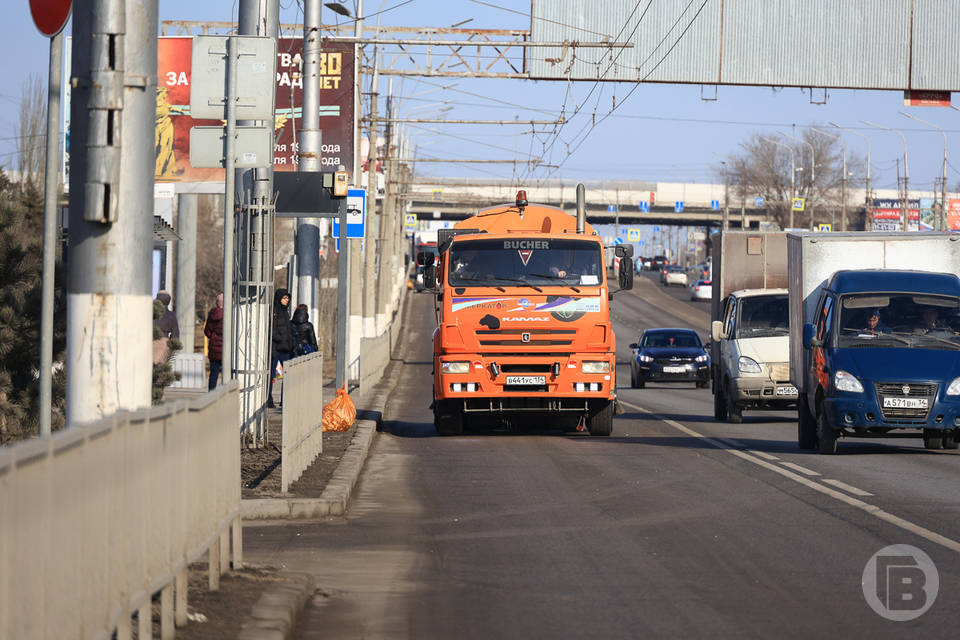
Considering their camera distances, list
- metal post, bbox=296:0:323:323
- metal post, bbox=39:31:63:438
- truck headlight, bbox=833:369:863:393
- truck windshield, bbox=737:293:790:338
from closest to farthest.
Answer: metal post, bbox=39:31:63:438 < truck headlight, bbox=833:369:863:393 < metal post, bbox=296:0:323:323 < truck windshield, bbox=737:293:790:338

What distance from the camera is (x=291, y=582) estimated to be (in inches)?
302

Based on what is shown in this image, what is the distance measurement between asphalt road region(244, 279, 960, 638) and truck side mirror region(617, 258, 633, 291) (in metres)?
2.76

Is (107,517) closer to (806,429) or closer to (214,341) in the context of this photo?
(806,429)

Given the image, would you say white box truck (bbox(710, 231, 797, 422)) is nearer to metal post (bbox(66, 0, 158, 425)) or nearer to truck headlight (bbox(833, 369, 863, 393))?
truck headlight (bbox(833, 369, 863, 393))

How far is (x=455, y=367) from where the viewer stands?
19.4 metres

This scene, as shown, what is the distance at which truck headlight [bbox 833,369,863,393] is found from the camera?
53.3ft

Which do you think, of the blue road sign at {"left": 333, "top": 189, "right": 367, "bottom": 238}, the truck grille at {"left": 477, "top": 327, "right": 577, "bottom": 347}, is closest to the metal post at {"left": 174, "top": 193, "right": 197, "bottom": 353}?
the blue road sign at {"left": 333, "top": 189, "right": 367, "bottom": 238}

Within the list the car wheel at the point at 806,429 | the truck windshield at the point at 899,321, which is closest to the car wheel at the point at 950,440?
the truck windshield at the point at 899,321

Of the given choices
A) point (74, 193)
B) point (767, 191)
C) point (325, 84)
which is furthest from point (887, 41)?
point (767, 191)

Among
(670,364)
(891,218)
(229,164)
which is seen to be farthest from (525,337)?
(891,218)

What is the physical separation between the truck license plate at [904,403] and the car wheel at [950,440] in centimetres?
89

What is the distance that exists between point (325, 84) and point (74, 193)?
2735 cm

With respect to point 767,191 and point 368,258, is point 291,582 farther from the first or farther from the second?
point 767,191

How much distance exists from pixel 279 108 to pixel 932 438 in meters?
22.5
